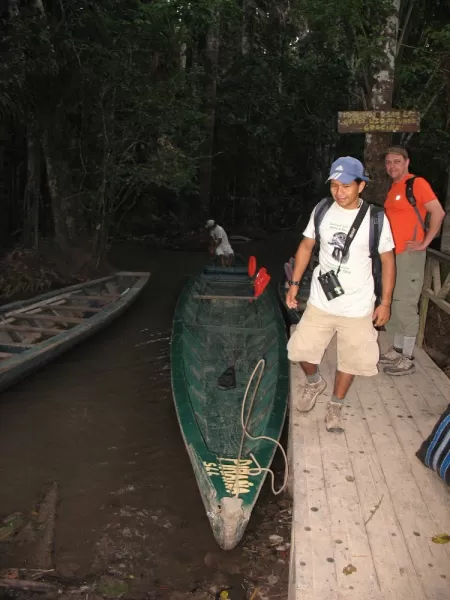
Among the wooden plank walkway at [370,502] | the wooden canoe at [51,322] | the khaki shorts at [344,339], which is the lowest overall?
the wooden canoe at [51,322]

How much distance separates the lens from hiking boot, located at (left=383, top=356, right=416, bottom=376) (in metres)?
4.94

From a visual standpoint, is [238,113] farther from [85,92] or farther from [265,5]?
[85,92]

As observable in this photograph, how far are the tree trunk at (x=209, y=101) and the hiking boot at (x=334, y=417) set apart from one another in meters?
16.0

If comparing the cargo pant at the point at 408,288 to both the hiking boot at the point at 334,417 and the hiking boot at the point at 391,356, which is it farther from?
the hiking boot at the point at 334,417

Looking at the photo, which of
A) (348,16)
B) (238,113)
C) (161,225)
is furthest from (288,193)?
(348,16)

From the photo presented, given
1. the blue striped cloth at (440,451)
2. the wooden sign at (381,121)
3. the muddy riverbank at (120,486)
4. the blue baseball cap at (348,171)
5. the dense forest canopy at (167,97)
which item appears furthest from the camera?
the dense forest canopy at (167,97)

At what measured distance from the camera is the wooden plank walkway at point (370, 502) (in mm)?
2582

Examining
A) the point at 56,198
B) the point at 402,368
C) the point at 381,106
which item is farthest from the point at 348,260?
the point at 56,198

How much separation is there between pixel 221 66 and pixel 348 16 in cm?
1847

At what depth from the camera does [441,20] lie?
9773 mm

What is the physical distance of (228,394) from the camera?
19.2ft

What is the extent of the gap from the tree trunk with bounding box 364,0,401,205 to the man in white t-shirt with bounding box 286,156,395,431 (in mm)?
3190

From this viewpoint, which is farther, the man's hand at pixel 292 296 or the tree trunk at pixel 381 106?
the tree trunk at pixel 381 106

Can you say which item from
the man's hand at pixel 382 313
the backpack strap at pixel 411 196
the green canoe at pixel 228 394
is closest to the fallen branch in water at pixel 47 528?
the green canoe at pixel 228 394
